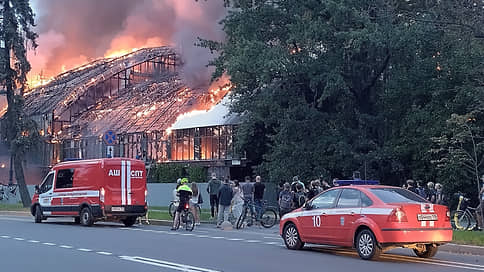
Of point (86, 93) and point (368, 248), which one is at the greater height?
point (86, 93)

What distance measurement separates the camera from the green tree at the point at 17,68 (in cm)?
3819

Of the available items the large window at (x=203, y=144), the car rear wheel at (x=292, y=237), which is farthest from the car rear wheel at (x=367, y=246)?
the large window at (x=203, y=144)

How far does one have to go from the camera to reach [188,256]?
1348 cm

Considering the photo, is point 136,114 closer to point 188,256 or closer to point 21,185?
point 21,185

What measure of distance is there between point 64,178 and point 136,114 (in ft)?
91.0

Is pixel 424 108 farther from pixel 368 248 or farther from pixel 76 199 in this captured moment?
pixel 368 248

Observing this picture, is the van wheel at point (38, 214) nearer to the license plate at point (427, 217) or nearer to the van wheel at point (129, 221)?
the van wheel at point (129, 221)

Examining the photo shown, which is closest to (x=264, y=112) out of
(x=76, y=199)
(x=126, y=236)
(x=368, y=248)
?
(x=76, y=199)

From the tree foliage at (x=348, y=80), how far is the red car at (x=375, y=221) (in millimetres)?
12312

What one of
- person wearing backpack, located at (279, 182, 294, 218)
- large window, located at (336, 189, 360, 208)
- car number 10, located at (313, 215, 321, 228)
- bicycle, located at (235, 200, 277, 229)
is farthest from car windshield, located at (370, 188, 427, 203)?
bicycle, located at (235, 200, 277, 229)

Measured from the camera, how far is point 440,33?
26.8 meters

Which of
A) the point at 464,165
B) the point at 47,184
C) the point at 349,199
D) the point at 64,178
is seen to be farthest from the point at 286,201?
the point at 47,184

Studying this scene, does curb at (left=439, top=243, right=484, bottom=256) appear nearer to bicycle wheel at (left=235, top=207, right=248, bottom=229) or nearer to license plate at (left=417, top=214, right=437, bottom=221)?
license plate at (left=417, top=214, right=437, bottom=221)

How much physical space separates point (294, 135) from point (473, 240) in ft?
48.9
